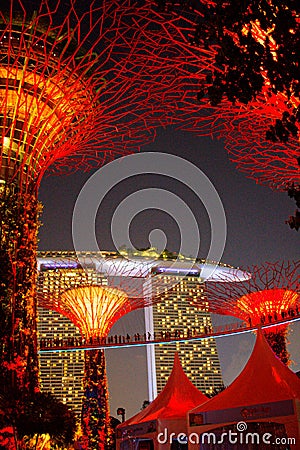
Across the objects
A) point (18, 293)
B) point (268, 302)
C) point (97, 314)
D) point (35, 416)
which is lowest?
point (35, 416)

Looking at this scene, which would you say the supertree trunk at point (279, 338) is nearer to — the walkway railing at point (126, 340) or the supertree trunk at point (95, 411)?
the walkway railing at point (126, 340)

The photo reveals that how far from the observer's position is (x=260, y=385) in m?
10.2

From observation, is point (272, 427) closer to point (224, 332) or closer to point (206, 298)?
point (206, 298)

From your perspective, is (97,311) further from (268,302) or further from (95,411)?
(268,302)

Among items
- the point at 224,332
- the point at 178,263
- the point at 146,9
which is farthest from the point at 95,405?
the point at 178,263

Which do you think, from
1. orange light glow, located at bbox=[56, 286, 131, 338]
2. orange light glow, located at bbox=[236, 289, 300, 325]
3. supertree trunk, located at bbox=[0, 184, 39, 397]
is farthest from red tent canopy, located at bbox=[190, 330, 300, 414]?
orange light glow, located at bbox=[236, 289, 300, 325]

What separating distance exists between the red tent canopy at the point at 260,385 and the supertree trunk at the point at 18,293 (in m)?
3.65

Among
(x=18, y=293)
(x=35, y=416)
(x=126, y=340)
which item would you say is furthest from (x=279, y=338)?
(x=35, y=416)

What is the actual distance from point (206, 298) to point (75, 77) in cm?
1332

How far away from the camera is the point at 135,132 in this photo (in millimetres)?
14578

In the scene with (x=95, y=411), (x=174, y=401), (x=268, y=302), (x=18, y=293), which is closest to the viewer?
(x=18, y=293)

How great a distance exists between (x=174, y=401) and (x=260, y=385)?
401cm

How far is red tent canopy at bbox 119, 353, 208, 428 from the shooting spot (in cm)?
1291

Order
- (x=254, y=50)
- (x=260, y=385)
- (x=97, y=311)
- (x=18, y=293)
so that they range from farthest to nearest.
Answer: (x=97, y=311), (x=18, y=293), (x=260, y=385), (x=254, y=50)
